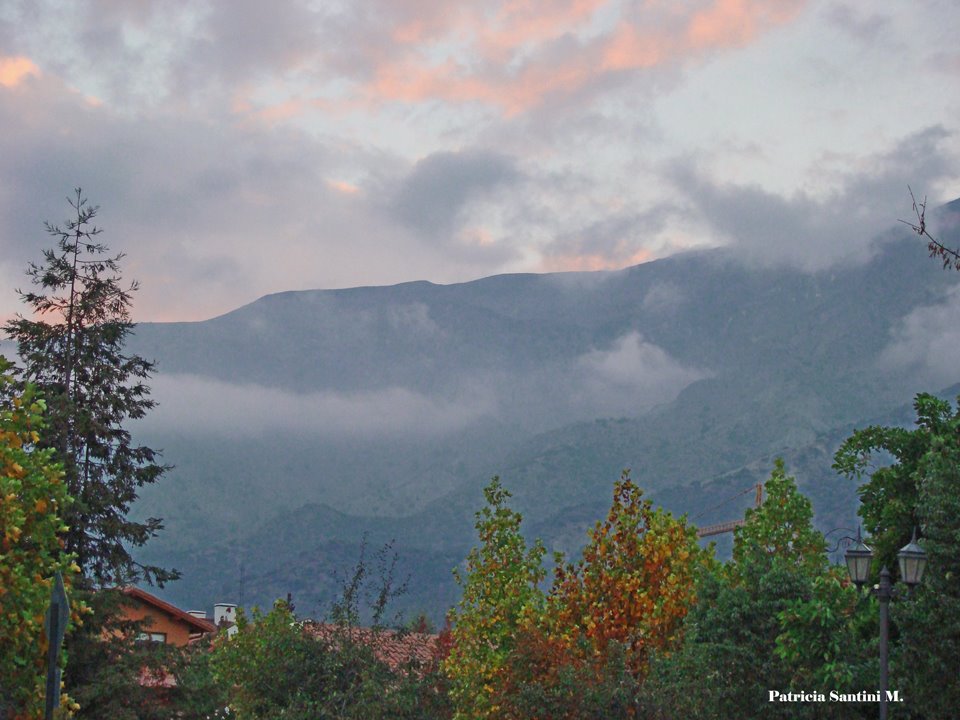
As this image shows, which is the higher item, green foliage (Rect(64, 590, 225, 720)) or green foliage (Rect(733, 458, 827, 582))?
green foliage (Rect(733, 458, 827, 582))

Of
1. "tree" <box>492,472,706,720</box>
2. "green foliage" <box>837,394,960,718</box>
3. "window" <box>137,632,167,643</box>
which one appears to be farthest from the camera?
"window" <box>137,632,167,643</box>

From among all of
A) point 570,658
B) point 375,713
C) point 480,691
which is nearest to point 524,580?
point 480,691

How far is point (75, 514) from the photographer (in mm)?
33844

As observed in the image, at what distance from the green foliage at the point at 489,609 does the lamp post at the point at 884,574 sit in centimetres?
1144

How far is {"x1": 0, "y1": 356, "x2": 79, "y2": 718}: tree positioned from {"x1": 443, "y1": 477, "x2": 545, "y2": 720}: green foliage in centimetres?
1130

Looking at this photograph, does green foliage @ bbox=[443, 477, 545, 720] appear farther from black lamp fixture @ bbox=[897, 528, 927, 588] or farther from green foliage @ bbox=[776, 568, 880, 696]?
black lamp fixture @ bbox=[897, 528, 927, 588]

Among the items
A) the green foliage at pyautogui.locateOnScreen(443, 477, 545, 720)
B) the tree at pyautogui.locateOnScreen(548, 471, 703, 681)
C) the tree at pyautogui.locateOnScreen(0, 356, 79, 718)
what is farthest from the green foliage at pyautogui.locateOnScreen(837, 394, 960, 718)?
the tree at pyautogui.locateOnScreen(0, 356, 79, 718)

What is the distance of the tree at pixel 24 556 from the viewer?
24.5 m

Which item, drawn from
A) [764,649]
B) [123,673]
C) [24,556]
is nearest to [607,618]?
[764,649]

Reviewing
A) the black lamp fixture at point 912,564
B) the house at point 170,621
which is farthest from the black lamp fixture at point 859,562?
the house at point 170,621

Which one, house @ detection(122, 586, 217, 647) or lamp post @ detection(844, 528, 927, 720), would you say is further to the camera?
house @ detection(122, 586, 217, 647)

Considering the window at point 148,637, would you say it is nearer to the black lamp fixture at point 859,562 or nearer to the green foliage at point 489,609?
the green foliage at point 489,609

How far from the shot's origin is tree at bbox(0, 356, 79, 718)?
24.5 metres

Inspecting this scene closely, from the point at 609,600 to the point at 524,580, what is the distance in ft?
16.8
